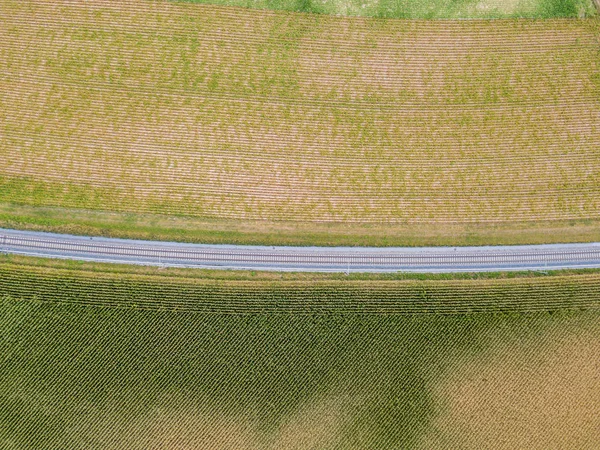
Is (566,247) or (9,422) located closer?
(9,422)

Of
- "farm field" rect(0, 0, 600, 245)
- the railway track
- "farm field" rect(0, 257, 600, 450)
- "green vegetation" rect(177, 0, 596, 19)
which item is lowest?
"farm field" rect(0, 257, 600, 450)

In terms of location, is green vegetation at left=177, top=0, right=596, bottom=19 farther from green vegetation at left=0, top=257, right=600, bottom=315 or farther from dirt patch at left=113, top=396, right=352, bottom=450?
dirt patch at left=113, top=396, right=352, bottom=450

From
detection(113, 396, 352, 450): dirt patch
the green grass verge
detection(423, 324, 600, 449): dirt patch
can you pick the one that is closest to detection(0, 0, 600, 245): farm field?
the green grass verge

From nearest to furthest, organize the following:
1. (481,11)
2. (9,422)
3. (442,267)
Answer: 1. (9,422)
2. (442,267)
3. (481,11)

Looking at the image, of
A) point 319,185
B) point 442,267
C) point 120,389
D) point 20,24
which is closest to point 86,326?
point 120,389

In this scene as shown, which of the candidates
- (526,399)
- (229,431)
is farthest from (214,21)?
(526,399)

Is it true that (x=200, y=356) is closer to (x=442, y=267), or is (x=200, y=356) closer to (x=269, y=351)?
(x=269, y=351)
